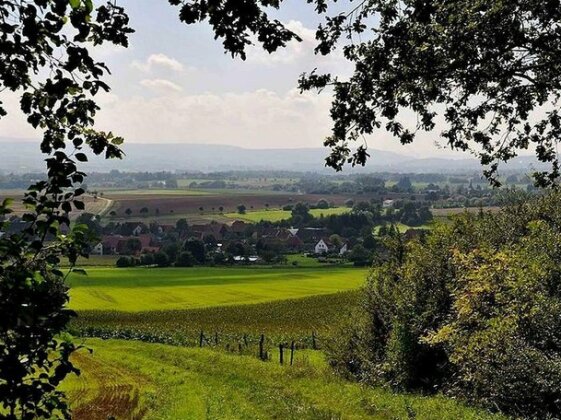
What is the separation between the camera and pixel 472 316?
2131 centimetres

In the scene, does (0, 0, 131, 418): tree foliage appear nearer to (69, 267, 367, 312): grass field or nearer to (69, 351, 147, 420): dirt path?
(69, 351, 147, 420): dirt path

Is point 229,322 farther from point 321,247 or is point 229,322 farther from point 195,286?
point 321,247

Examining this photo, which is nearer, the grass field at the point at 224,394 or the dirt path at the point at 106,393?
the grass field at the point at 224,394

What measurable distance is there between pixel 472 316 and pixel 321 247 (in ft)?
308

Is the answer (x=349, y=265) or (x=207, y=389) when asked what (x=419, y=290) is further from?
(x=349, y=265)

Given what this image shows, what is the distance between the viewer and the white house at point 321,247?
112025mm

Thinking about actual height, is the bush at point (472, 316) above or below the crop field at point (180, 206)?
above

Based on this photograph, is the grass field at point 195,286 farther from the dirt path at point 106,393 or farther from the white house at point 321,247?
the dirt path at point 106,393

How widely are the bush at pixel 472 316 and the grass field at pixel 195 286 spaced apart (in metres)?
34.7

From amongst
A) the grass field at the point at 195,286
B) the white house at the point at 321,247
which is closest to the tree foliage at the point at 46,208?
the grass field at the point at 195,286

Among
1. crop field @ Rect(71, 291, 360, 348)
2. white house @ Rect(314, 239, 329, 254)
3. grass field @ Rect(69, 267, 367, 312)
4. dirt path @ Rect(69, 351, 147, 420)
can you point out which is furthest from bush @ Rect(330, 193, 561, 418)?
white house @ Rect(314, 239, 329, 254)

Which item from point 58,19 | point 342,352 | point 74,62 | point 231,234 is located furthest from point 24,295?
point 231,234

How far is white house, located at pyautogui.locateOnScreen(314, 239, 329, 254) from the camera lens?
112025mm

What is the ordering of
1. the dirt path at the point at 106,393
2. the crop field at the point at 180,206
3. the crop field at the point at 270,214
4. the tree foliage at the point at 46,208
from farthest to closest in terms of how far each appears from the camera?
the crop field at the point at 180,206, the crop field at the point at 270,214, the dirt path at the point at 106,393, the tree foliage at the point at 46,208
